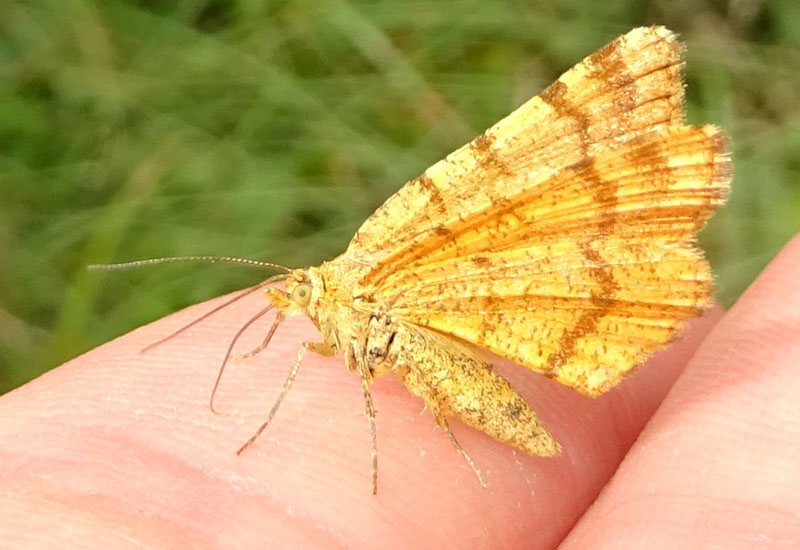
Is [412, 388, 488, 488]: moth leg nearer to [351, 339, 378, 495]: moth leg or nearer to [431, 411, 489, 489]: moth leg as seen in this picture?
[431, 411, 489, 489]: moth leg

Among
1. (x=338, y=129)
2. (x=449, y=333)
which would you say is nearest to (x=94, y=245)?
(x=338, y=129)

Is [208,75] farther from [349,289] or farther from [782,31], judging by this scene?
[782,31]

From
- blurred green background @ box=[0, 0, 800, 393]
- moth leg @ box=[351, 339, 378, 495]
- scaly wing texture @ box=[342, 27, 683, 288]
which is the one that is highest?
blurred green background @ box=[0, 0, 800, 393]

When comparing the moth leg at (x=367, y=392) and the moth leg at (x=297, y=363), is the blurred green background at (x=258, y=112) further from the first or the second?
the moth leg at (x=367, y=392)

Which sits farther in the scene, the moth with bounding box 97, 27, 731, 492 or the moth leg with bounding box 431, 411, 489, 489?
the moth leg with bounding box 431, 411, 489, 489

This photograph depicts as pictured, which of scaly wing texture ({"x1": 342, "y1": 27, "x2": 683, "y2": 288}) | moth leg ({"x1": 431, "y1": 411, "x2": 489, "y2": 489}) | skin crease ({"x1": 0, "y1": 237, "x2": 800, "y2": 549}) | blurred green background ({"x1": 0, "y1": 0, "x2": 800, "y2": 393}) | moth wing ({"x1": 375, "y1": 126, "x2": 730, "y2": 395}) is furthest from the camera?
blurred green background ({"x1": 0, "y1": 0, "x2": 800, "y2": 393})

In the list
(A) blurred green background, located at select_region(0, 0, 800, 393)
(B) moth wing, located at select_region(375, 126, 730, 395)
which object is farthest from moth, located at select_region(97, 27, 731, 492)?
(A) blurred green background, located at select_region(0, 0, 800, 393)
